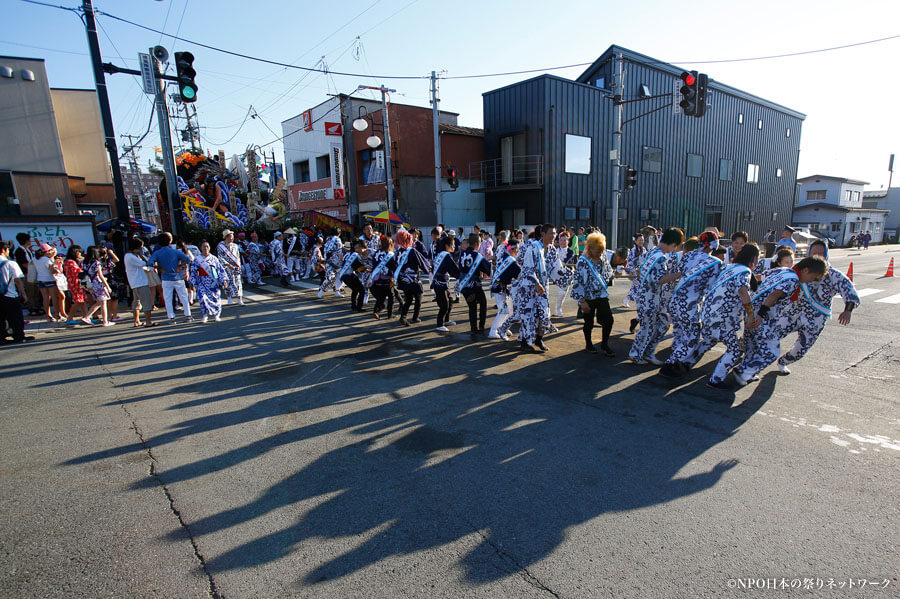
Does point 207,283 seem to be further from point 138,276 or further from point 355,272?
point 355,272

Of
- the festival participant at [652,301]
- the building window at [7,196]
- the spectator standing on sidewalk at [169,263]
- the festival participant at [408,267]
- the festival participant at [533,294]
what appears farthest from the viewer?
the building window at [7,196]

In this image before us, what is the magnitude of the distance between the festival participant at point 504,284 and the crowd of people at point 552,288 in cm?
2

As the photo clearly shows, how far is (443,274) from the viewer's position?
25.1ft

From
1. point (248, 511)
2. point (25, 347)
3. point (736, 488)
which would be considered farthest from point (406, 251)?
point (25, 347)

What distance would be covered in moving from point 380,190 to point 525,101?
8.47 metres

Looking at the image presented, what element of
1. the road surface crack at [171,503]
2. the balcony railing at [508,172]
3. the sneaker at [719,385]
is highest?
the balcony railing at [508,172]

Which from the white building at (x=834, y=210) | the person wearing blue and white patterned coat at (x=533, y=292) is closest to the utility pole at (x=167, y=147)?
the person wearing blue and white patterned coat at (x=533, y=292)

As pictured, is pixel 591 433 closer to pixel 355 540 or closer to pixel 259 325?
pixel 355 540

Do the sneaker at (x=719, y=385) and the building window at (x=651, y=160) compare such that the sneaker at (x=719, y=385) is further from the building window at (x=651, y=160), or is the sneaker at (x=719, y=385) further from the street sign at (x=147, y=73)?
the building window at (x=651, y=160)

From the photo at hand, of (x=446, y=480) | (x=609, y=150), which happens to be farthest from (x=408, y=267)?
(x=609, y=150)

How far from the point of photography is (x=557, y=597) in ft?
7.38

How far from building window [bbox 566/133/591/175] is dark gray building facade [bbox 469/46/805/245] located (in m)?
0.05

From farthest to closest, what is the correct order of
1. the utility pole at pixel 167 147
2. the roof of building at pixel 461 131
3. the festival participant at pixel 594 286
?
the roof of building at pixel 461 131, the utility pole at pixel 167 147, the festival participant at pixel 594 286

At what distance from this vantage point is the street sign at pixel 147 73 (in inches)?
362
